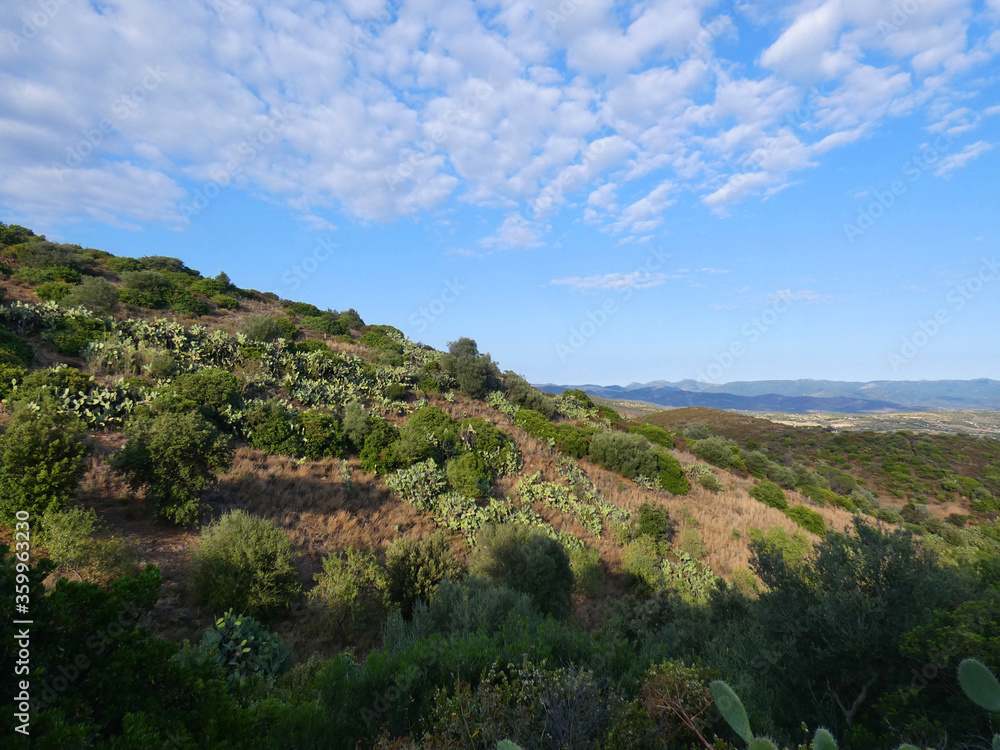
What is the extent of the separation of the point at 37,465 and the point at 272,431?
16.1 ft

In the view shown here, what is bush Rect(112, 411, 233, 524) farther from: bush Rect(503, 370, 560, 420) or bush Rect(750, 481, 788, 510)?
bush Rect(750, 481, 788, 510)

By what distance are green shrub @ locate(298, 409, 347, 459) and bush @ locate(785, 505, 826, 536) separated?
18.1 meters

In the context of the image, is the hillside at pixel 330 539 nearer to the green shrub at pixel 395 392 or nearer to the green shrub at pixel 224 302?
the green shrub at pixel 395 392

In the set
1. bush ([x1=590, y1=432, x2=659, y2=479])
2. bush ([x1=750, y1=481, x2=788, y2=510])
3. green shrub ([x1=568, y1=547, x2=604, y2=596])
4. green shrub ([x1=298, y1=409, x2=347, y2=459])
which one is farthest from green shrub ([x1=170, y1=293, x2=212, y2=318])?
bush ([x1=750, y1=481, x2=788, y2=510])

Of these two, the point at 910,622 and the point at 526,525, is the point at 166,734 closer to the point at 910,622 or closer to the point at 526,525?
the point at 910,622

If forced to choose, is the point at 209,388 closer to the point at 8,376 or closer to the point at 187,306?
the point at 8,376

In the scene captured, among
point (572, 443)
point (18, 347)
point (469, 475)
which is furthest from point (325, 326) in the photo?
point (469, 475)

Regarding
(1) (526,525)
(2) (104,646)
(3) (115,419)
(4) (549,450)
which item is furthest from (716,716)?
(4) (549,450)

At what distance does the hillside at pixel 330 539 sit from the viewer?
324 cm

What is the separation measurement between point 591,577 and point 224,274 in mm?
32087

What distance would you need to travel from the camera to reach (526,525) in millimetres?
10000

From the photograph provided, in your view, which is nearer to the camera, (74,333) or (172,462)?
(172,462)

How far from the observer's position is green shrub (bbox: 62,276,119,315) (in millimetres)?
16438

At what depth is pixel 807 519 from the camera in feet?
56.2
